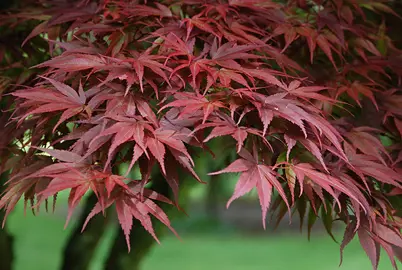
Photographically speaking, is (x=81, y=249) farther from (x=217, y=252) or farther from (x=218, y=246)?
(x=218, y=246)

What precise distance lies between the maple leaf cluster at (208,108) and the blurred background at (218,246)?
3941 millimetres

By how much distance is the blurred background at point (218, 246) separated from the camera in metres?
7.17

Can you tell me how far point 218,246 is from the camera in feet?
27.8

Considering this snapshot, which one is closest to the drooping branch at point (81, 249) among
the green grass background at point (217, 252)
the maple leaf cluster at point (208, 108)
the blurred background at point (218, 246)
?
the maple leaf cluster at point (208, 108)

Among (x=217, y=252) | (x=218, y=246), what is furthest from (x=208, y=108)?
(x=218, y=246)

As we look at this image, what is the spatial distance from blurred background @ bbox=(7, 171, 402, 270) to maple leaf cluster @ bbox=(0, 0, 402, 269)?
3.94m

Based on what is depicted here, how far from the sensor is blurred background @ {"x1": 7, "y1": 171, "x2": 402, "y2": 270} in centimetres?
717

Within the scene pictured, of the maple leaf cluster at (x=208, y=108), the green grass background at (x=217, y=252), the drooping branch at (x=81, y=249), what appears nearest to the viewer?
the maple leaf cluster at (x=208, y=108)

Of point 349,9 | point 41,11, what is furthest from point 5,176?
point 349,9

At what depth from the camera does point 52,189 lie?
4.66 ft

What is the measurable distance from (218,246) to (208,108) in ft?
23.3

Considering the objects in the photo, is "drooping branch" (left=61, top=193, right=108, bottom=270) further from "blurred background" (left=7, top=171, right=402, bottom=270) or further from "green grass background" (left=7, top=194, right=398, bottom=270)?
"green grass background" (left=7, top=194, right=398, bottom=270)

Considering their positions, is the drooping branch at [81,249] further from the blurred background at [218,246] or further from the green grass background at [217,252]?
the green grass background at [217,252]

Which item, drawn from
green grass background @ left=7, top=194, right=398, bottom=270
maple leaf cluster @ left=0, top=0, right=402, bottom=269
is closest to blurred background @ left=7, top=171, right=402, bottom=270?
green grass background @ left=7, top=194, right=398, bottom=270
